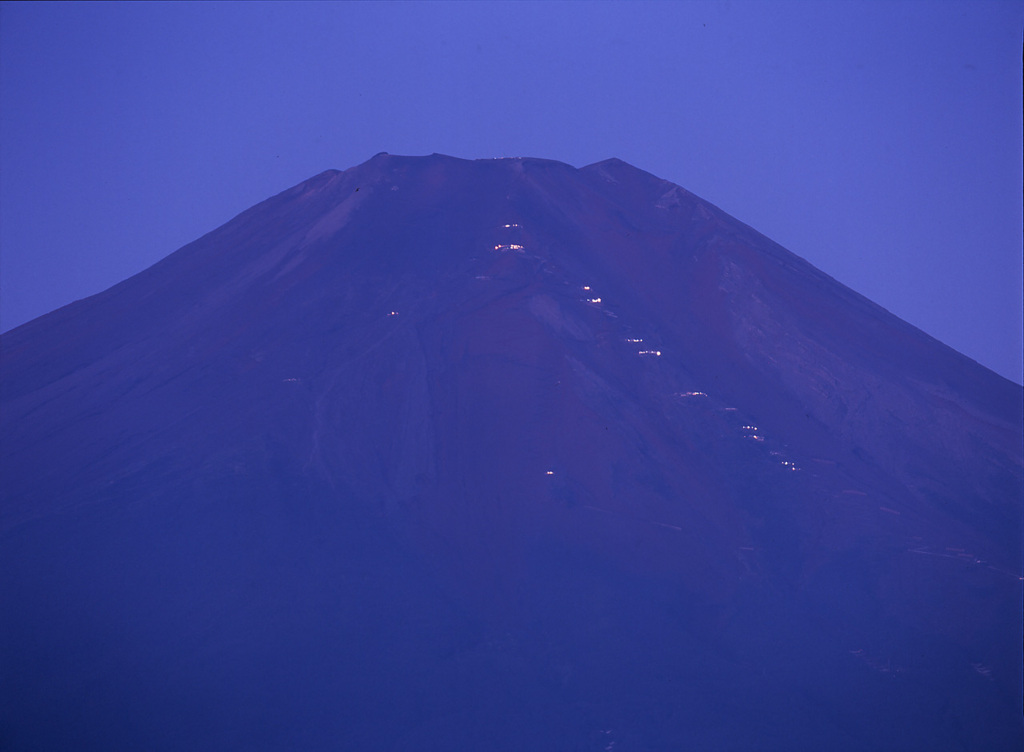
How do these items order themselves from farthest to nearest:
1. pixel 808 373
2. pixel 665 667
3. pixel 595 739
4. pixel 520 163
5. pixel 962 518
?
pixel 520 163, pixel 808 373, pixel 962 518, pixel 665 667, pixel 595 739

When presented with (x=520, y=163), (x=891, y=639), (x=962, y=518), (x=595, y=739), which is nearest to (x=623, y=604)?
(x=595, y=739)

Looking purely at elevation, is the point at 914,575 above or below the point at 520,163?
below

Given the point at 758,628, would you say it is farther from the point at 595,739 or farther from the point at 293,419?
the point at 293,419

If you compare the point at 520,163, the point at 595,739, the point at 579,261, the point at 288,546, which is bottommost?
the point at 595,739

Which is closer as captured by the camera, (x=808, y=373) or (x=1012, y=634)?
(x=1012, y=634)

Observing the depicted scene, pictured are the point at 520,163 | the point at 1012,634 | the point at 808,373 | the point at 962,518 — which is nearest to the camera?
the point at 1012,634

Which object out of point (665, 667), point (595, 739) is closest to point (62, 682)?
point (595, 739)

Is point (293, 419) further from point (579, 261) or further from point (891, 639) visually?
point (891, 639)
